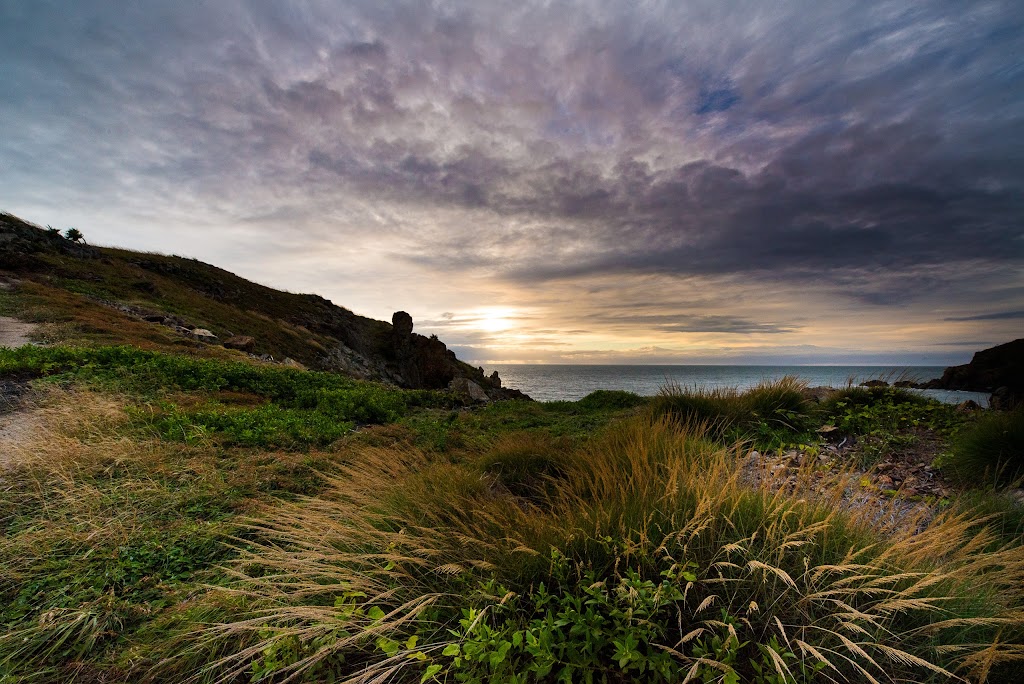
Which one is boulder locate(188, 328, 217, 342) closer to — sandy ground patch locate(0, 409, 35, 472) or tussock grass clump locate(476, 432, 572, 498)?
sandy ground patch locate(0, 409, 35, 472)

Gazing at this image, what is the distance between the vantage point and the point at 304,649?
2490mm

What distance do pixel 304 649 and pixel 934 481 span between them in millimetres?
8407

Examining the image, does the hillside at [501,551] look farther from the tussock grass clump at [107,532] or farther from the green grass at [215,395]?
the green grass at [215,395]

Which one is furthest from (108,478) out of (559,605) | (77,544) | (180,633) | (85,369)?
(85,369)

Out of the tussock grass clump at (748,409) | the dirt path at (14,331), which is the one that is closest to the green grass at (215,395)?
the dirt path at (14,331)

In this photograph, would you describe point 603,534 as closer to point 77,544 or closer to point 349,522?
point 349,522

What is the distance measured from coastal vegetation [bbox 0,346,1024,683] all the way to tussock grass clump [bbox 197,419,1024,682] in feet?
Answer: 0.07

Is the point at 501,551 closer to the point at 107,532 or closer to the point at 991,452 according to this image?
the point at 107,532

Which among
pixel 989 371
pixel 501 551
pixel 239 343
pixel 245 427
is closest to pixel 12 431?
pixel 245 427

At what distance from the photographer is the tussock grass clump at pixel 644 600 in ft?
7.14

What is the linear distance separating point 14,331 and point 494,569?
22.1 m

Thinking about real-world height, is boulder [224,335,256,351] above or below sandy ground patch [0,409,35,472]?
above

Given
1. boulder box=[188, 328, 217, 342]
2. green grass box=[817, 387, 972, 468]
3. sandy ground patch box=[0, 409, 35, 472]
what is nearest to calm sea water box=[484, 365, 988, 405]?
green grass box=[817, 387, 972, 468]

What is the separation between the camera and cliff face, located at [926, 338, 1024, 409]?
23406 mm
